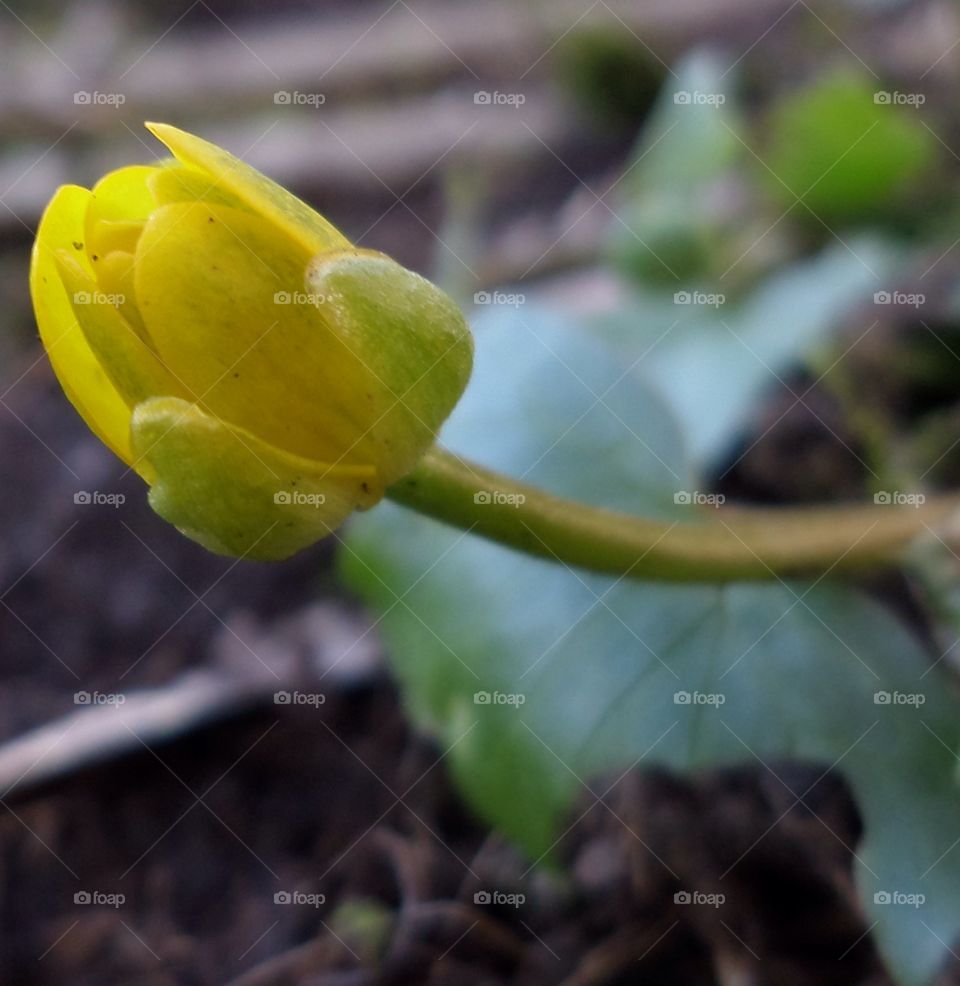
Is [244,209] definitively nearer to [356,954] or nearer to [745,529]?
[745,529]

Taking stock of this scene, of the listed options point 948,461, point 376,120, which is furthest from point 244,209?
point 376,120

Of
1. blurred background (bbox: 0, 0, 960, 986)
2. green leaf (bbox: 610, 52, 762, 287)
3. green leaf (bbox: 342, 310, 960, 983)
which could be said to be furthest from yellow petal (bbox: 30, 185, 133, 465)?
green leaf (bbox: 610, 52, 762, 287)

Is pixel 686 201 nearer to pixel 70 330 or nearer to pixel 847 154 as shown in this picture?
pixel 847 154

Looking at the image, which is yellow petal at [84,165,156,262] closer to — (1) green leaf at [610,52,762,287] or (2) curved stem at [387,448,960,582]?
(2) curved stem at [387,448,960,582]

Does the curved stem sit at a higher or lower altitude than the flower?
lower

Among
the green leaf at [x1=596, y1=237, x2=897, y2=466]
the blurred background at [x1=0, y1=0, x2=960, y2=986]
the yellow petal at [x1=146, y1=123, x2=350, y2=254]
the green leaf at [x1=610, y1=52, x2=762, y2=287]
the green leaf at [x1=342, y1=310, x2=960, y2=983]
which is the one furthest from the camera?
the green leaf at [x1=610, y1=52, x2=762, y2=287]

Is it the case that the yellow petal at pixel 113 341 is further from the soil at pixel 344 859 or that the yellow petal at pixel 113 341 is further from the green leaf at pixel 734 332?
the green leaf at pixel 734 332
